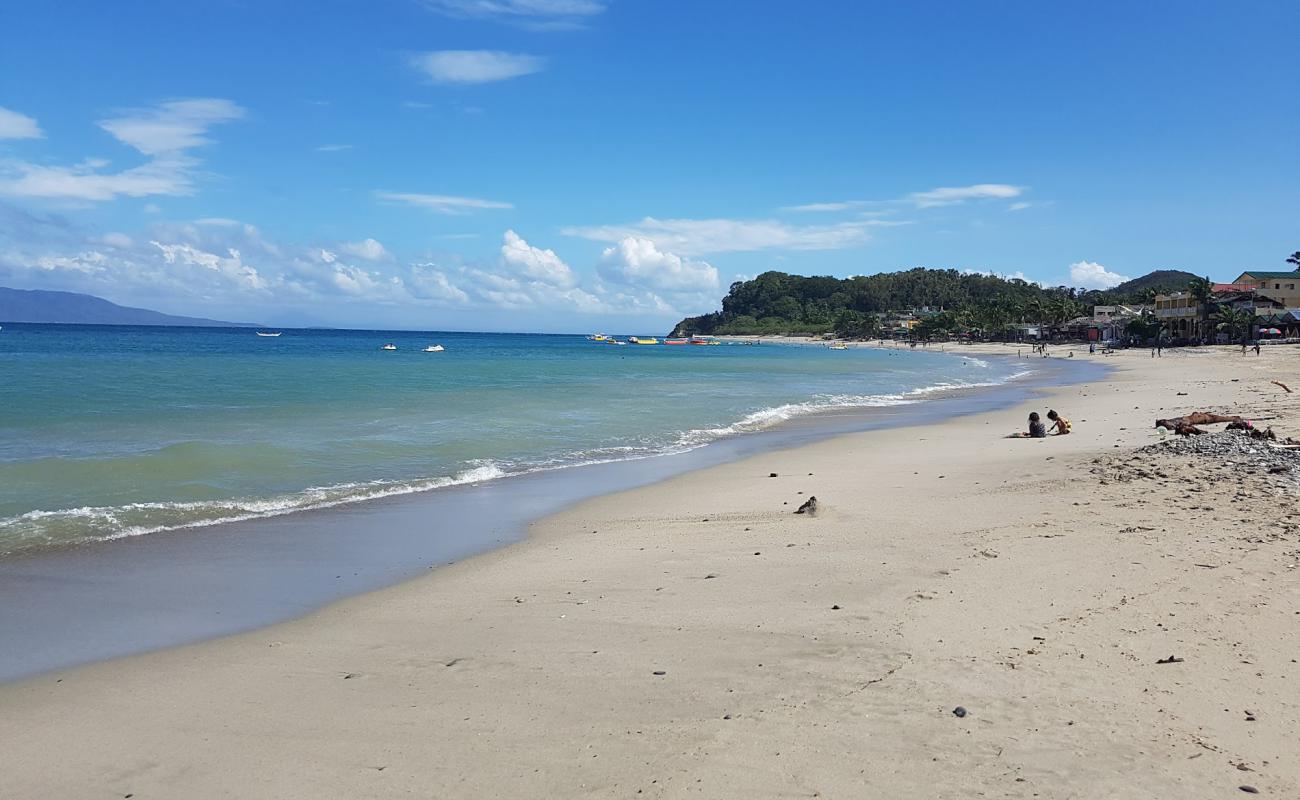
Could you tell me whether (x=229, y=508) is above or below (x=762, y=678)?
below

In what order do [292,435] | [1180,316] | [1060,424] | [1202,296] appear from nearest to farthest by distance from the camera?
1. [1060,424]
2. [292,435]
3. [1202,296]
4. [1180,316]

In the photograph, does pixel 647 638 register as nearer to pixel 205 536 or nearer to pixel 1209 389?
pixel 205 536

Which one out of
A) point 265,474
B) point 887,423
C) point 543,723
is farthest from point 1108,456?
point 265,474

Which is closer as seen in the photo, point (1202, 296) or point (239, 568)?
point (239, 568)

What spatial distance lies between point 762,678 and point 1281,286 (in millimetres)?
102094

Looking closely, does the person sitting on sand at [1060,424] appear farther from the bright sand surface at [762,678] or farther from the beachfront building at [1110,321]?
the beachfront building at [1110,321]

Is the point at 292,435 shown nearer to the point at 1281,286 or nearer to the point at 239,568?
the point at 239,568

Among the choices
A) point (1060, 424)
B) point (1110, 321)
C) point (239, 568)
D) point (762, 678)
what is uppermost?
point (1110, 321)

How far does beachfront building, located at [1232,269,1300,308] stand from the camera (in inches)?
3268

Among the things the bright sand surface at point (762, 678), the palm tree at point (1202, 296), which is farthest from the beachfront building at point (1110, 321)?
the bright sand surface at point (762, 678)

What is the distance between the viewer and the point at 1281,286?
8381cm

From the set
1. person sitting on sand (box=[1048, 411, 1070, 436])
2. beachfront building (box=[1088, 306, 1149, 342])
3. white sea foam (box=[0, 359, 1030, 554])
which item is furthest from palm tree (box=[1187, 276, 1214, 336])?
white sea foam (box=[0, 359, 1030, 554])

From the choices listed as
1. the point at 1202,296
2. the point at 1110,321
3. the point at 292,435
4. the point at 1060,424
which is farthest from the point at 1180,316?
the point at 292,435

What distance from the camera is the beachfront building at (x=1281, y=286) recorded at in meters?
83.0
